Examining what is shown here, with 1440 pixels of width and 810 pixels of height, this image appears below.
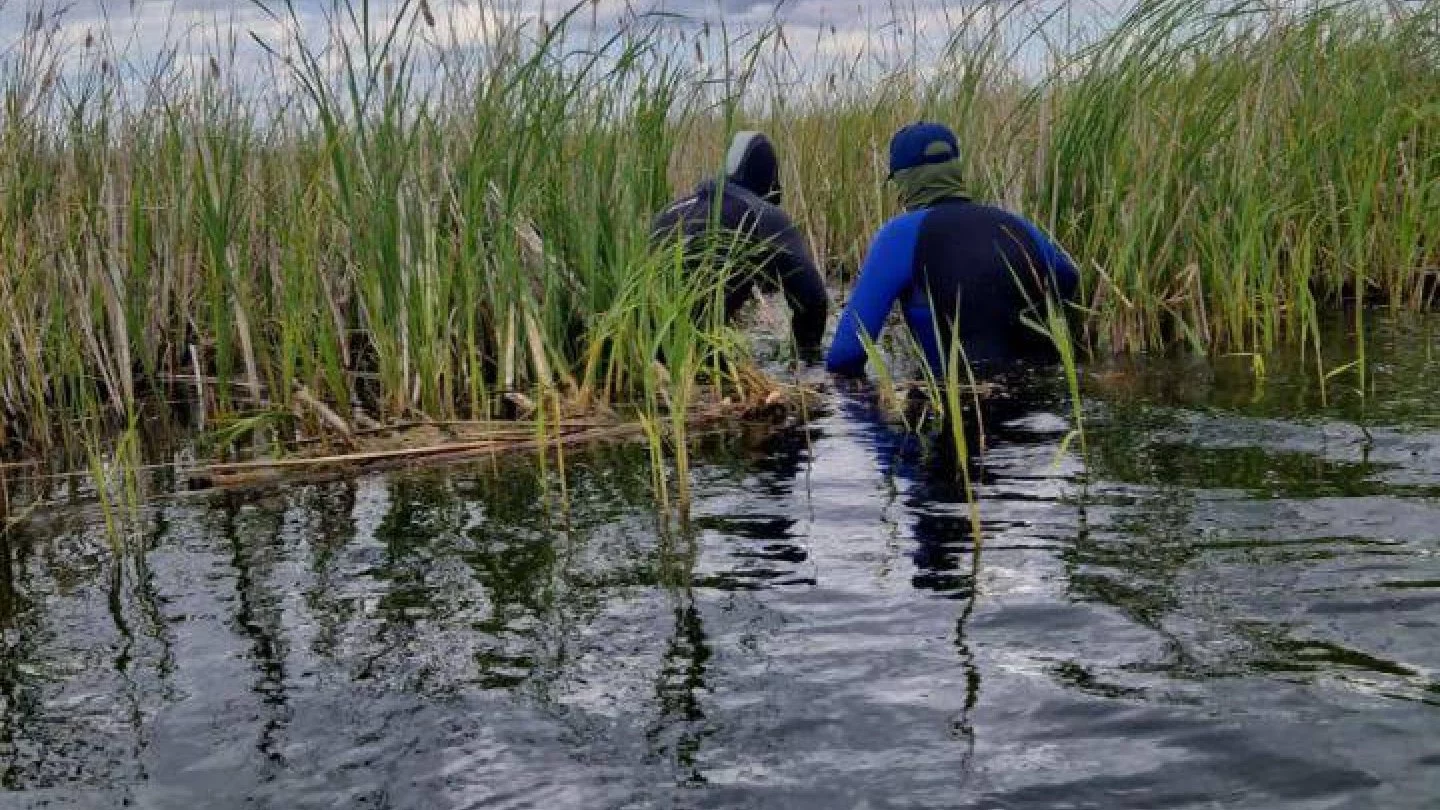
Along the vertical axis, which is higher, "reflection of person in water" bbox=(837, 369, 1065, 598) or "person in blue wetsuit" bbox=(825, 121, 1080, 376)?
"person in blue wetsuit" bbox=(825, 121, 1080, 376)

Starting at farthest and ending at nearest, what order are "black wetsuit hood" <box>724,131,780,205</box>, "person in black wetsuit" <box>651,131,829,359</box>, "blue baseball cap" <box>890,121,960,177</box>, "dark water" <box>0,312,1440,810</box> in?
"black wetsuit hood" <box>724,131,780,205</box> → "person in black wetsuit" <box>651,131,829,359</box> → "blue baseball cap" <box>890,121,960,177</box> → "dark water" <box>0,312,1440,810</box>

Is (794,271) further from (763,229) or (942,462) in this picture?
(942,462)

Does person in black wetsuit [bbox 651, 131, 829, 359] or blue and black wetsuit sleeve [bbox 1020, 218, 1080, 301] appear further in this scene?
person in black wetsuit [bbox 651, 131, 829, 359]

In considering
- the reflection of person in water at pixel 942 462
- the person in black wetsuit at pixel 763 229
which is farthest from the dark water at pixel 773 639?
the person in black wetsuit at pixel 763 229

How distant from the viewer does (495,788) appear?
279 cm

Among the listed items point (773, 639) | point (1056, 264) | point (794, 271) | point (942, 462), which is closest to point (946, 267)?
point (1056, 264)

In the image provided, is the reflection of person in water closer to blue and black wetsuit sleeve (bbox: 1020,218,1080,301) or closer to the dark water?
the dark water

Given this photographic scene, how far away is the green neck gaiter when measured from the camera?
684 cm

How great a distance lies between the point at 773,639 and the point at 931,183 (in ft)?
12.3

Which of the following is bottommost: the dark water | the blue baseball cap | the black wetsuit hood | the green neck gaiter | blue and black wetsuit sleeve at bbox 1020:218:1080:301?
the dark water

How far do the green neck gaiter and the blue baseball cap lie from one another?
26 mm

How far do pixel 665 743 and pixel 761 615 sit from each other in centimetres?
78

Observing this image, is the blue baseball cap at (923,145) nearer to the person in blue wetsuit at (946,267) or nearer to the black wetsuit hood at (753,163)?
the person in blue wetsuit at (946,267)

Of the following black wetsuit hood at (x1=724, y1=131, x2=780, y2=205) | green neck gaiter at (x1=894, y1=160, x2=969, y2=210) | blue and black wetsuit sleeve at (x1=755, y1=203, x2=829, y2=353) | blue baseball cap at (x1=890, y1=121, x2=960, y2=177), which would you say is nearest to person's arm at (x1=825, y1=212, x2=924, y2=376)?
green neck gaiter at (x1=894, y1=160, x2=969, y2=210)
